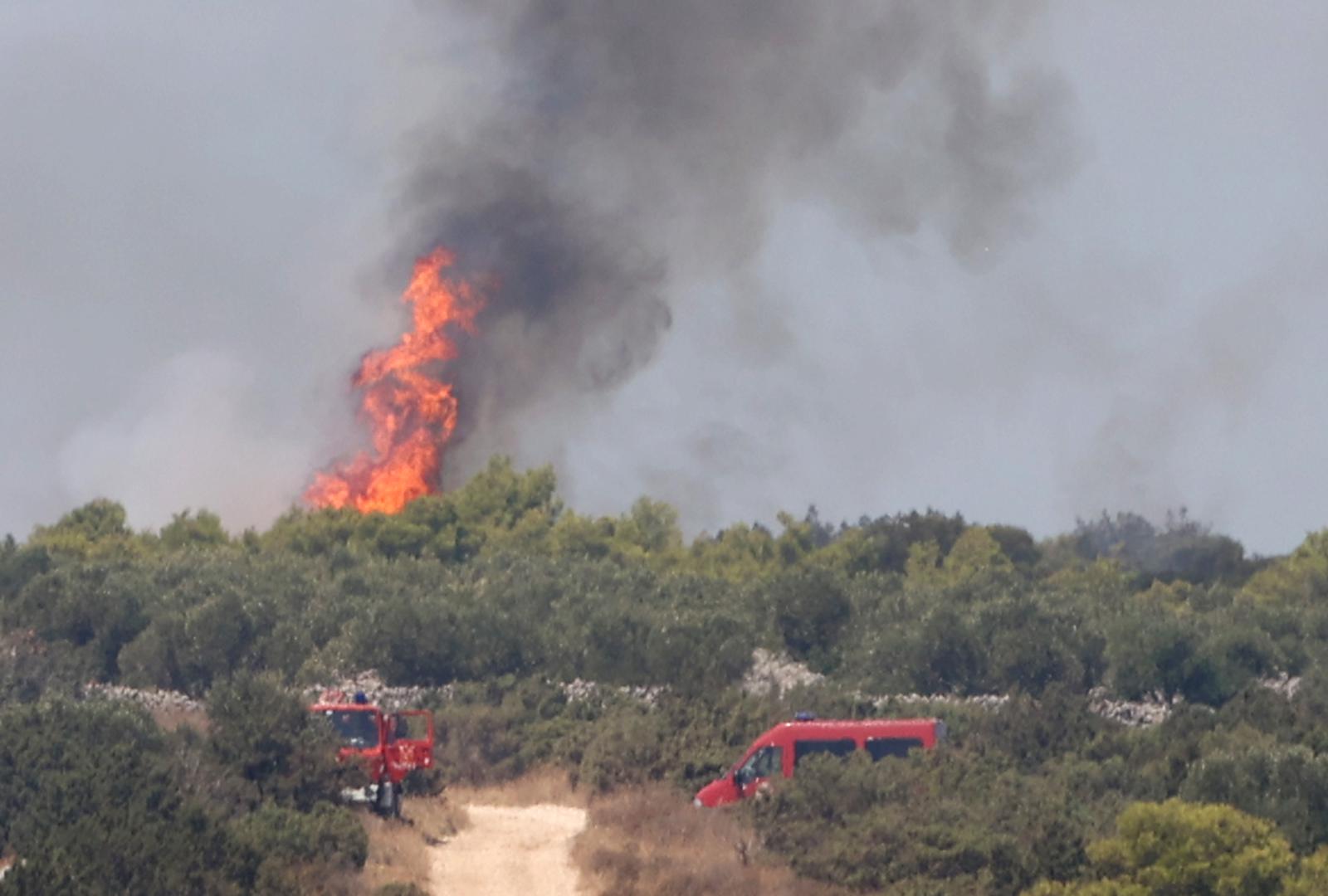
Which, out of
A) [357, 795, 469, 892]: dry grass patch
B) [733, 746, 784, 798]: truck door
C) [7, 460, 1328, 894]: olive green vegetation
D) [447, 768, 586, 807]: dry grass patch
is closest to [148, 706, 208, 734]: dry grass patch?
[7, 460, 1328, 894]: olive green vegetation

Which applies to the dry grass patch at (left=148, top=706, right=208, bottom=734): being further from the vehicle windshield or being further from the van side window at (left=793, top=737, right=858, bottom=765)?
the van side window at (left=793, top=737, right=858, bottom=765)

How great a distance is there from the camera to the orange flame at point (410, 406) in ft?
208

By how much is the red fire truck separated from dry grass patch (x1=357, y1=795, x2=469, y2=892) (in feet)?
1.29

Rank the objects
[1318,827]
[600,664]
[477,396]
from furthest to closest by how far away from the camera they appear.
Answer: [477,396], [600,664], [1318,827]

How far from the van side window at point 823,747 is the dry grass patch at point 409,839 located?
214 inches

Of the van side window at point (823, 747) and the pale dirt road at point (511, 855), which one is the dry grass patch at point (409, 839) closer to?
the pale dirt road at point (511, 855)

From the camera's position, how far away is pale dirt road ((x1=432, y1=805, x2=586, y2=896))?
28.5 meters

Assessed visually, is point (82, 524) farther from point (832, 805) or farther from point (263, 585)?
point (832, 805)

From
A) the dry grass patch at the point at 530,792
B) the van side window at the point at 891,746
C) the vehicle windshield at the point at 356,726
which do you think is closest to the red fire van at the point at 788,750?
the van side window at the point at 891,746

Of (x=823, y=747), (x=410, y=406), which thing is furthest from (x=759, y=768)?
(x=410, y=406)

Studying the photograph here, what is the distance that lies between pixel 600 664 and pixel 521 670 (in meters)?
1.89

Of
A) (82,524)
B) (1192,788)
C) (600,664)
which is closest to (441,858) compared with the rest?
(1192,788)

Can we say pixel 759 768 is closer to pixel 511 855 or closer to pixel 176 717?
pixel 511 855

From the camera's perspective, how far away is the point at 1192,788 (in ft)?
94.1
